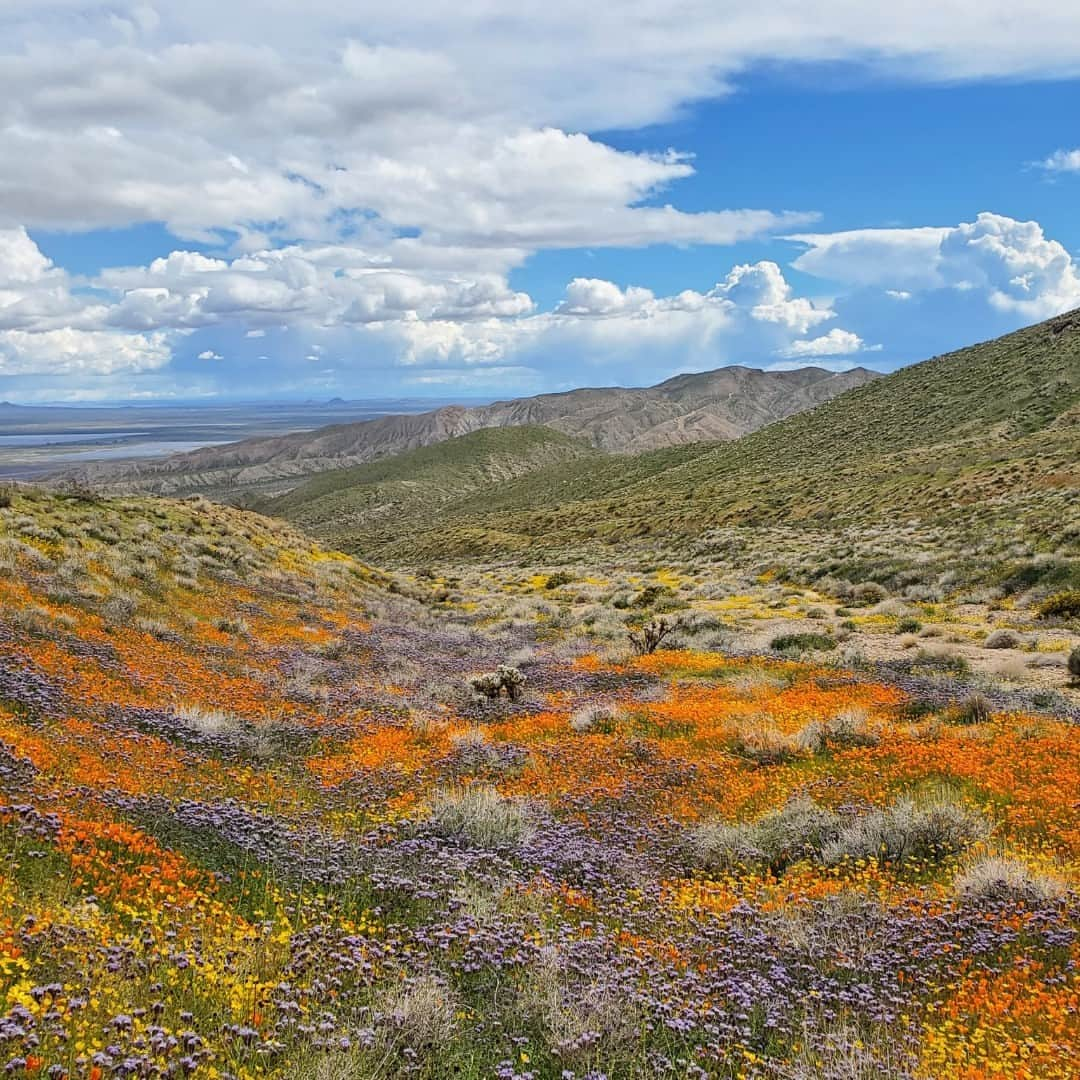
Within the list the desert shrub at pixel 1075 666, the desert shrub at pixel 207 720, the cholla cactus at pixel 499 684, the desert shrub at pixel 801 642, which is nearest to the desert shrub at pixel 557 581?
the desert shrub at pixel 801 642

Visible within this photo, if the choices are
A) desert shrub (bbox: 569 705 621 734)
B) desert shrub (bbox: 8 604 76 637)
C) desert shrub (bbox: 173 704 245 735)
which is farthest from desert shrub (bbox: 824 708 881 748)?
desert shrub (bbox: 8 604 76 637)

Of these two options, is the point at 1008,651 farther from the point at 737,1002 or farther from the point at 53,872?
the point at 53,872

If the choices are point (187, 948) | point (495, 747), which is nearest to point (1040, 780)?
point (495, 747)

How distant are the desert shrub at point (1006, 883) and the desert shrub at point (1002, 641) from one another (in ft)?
44.2

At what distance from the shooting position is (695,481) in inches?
3693

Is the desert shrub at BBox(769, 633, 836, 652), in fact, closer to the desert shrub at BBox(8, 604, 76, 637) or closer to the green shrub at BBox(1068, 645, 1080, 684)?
the green shrub at BBox(1068, 645, 1080, 684)

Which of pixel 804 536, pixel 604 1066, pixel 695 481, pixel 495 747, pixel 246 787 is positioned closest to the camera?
pixel 604 1066

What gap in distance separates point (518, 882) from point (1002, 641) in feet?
53.1

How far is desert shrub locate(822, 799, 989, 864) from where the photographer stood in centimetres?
708

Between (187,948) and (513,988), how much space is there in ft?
6.30

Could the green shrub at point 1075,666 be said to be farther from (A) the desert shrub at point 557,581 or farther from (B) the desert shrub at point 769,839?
(A) the desert shrub at point 557,581

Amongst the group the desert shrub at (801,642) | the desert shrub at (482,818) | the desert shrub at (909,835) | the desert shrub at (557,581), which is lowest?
the desert shrub at (557,581)

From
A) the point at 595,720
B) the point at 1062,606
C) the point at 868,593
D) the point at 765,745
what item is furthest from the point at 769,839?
the point at 868,593

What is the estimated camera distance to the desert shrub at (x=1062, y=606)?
65.8 ft
